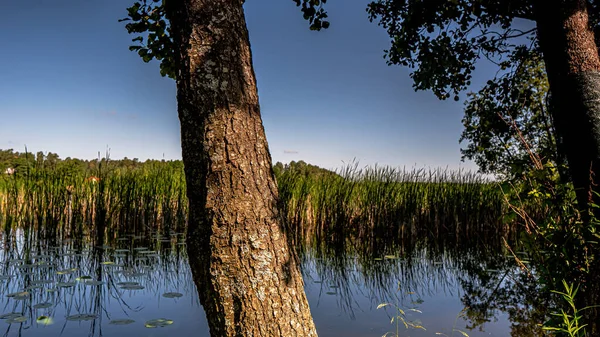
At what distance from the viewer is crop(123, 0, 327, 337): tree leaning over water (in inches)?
55.7

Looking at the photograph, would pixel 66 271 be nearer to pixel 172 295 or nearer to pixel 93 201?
pixel 172 295

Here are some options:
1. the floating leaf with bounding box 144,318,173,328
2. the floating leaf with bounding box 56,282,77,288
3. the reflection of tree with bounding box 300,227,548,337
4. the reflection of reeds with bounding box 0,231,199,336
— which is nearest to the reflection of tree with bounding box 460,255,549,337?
the reflection of tree with bounding box 300,227,548,337

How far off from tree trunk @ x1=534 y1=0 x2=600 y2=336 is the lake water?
0.60 metres

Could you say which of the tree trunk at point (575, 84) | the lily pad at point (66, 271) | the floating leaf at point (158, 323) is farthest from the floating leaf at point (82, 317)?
the tree trunk at point (575, 84)

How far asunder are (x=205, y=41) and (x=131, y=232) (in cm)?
572

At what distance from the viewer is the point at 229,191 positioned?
4.68 ft

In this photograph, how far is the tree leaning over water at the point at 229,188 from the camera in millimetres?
1414

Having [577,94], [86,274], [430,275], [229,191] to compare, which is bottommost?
[430,275]

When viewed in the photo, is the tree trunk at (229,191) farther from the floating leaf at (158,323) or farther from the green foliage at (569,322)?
the floating leaf at (158,323)

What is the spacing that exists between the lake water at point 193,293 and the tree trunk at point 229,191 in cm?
153

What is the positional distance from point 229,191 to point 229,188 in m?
0.01

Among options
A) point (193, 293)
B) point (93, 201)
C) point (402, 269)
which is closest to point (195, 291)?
point (193, 293)

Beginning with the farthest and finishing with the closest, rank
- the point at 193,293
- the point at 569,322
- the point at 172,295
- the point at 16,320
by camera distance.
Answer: the point at 193,293
the point at 172,295
the point at 16,320
the point at 569,322

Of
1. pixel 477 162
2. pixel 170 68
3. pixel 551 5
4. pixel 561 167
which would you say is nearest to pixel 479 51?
pixel 551 5
